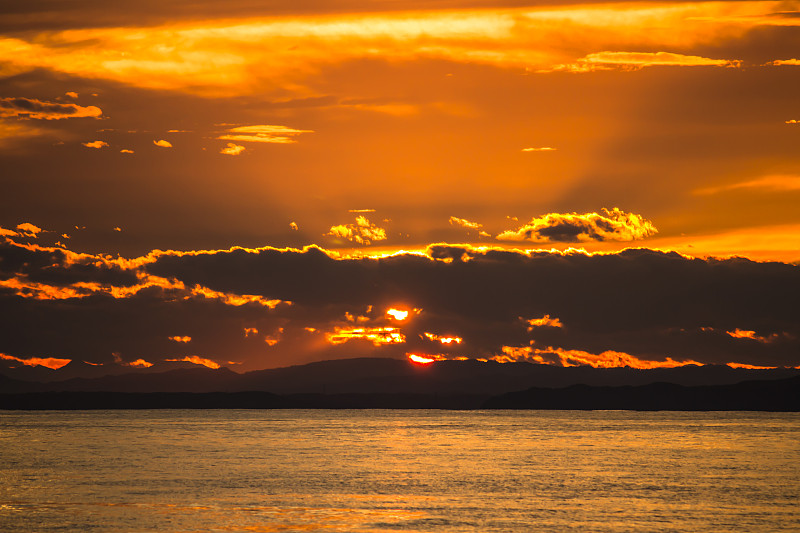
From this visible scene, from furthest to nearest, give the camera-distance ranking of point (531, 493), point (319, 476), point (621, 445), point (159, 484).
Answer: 1. point (621, 445)
2. point (319, 476)
3. point (159, 484)
4. point (531, 493)

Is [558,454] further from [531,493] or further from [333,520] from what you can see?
[333,520]

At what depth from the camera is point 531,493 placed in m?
83.6

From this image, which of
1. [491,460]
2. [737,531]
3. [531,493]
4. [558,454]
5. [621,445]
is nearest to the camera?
[737,531]

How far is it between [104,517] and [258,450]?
87067 mm

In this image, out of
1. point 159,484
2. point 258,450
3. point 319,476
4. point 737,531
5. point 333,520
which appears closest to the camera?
point 737,531

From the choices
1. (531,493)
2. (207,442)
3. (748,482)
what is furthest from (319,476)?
(207,442)

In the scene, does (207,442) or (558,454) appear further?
(207,442)

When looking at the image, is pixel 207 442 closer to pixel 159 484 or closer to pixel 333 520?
pixel 159 484

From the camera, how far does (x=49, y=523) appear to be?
63.5 meters

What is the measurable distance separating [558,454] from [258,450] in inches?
1968

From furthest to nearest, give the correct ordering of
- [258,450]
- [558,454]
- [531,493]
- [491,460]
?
[258,450] → [558,454] → [491,460] → [531,493]

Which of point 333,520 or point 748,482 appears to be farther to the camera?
point 748,482

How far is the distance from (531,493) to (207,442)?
364 ft

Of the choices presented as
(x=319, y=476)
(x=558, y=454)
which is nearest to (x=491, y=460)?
(x=558, y=454)
